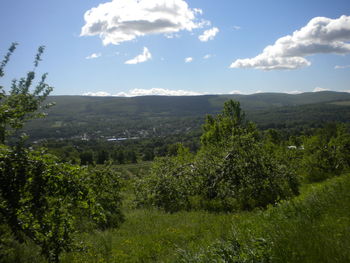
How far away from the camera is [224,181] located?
41.5ft

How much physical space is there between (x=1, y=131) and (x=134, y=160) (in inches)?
4155

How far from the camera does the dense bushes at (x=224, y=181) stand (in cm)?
1218

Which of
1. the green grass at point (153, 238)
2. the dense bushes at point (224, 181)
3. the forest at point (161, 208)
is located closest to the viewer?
the forest at point (161, 208)

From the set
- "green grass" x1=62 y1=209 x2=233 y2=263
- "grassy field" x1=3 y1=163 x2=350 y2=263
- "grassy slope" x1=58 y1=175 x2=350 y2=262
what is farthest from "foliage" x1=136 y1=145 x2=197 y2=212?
"grassy field" x1=3 y1=163 x2=350 y2=263

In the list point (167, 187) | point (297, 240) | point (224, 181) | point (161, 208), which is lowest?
point (161, 208)

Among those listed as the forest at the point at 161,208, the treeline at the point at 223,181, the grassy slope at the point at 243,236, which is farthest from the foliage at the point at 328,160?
the grassy slope at the point at 243,236

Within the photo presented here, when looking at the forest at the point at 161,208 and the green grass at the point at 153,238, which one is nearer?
the forest at the point at 161,208

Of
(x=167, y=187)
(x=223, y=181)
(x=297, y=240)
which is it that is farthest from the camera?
(x=167, y=187)

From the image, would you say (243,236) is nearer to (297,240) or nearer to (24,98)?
(297,240)

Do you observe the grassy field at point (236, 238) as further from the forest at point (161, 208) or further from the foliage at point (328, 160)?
the foliage at point (328, 160)

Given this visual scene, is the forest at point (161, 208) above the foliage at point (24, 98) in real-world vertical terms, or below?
below

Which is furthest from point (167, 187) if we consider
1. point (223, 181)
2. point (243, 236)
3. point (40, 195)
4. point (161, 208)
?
point (40, 195)

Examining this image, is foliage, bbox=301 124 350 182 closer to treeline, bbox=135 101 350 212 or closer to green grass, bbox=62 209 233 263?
treeline, bbox=135 101 350 212

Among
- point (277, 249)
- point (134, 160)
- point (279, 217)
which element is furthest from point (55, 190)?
point (134, 160)
